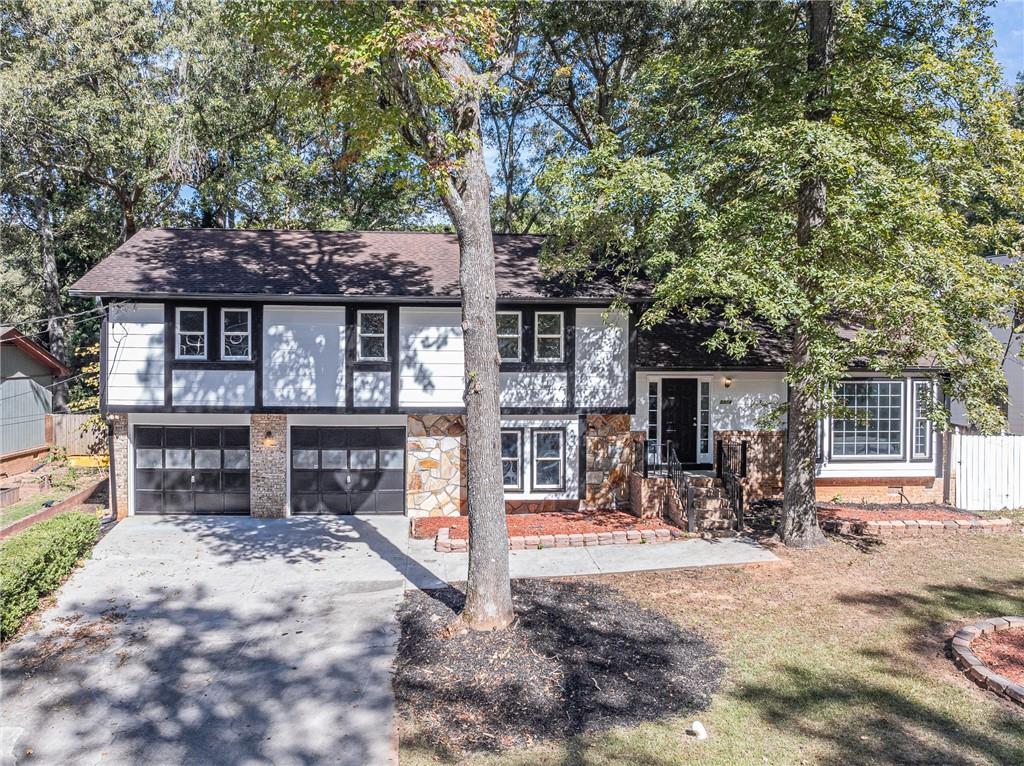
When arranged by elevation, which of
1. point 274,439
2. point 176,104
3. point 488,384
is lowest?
point 274,439

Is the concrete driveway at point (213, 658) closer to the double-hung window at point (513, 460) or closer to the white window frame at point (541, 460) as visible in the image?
the double-hung window at point (513, 460)

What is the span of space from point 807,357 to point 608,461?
193 inches

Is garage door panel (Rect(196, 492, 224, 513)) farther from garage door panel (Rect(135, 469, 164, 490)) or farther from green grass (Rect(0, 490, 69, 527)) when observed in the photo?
green grass (Rect(0, 490, 69, 527))

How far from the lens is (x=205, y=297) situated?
492 inches

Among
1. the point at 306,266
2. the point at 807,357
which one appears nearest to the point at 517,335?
the point at 306,266

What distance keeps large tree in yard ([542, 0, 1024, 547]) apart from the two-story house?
2.59m

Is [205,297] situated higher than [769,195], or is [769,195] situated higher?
[769,195]

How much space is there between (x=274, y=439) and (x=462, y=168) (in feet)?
26.7

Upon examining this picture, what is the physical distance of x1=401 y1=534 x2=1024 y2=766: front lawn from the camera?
5438 mm

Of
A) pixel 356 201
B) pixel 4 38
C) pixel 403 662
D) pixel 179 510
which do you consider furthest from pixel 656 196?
pixel 4 38

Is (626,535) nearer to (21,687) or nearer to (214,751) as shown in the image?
(214,751)

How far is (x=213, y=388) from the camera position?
12930 millimetres

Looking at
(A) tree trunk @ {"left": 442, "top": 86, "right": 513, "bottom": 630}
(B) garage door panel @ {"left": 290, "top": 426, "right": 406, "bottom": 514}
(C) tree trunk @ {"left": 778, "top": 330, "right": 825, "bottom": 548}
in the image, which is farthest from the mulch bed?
(B) garage door panel @ {"left": 290, "top": 426, "right": 406, "bottom": 514}

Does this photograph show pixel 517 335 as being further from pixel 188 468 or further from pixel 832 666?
pixel 832 666
